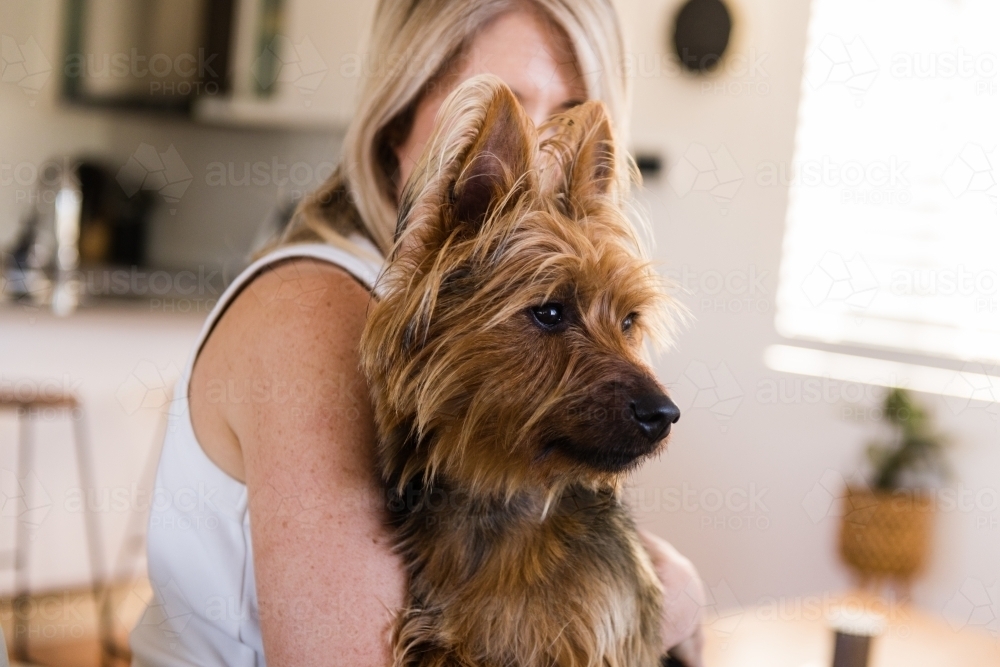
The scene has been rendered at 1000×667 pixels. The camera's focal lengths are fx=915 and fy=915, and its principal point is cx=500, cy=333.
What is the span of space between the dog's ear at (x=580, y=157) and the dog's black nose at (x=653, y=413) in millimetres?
272

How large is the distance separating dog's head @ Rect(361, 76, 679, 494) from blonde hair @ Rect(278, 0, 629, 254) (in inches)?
8.6

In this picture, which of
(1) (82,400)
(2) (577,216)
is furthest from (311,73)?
(2) (577,216)

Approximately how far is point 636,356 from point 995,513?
228cm

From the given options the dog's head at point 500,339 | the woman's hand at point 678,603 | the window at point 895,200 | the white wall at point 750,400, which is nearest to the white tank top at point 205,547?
the dog's head at point 500,339

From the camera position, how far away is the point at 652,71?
3.54 metres

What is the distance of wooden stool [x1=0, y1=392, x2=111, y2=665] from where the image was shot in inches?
136

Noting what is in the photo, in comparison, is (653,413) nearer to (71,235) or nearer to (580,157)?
(580,157)

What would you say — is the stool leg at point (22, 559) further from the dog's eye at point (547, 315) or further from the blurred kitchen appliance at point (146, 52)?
the dog's eye at point (547, 315)

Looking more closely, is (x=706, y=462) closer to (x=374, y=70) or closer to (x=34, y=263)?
(x=374, y=70)

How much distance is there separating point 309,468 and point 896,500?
2569 mm

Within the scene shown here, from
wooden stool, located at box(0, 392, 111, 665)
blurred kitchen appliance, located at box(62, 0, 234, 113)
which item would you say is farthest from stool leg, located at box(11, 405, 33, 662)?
blurred kitchen appliance, located at box(62, 0, 234, 113)

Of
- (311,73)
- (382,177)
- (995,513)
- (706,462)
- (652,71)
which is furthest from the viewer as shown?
(311,73)

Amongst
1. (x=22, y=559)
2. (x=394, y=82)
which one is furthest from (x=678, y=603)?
(x=22, y=559)

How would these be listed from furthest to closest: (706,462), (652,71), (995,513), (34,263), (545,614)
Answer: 1. (34,263)
2. (652,71)
3. (706,462)
4. (995,513)
5. (545,614)
